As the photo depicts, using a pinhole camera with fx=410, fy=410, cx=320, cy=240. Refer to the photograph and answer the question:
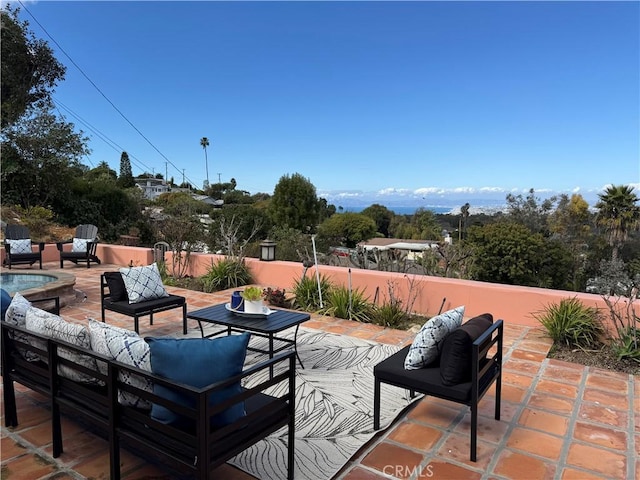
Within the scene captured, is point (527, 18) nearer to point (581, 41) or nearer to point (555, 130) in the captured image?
point (581, 41)

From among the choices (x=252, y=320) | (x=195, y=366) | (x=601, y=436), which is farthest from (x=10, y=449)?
(x=601, y=436)

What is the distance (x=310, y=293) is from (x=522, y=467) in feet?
14.0

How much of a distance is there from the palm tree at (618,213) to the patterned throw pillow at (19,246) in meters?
26.4

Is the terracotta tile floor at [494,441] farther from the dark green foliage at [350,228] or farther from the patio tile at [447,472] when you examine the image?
the dark green foliage at [350,228]

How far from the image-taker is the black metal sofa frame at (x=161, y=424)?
1771mm

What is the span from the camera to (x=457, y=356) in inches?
99.3

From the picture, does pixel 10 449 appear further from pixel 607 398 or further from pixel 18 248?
pixel 18 248

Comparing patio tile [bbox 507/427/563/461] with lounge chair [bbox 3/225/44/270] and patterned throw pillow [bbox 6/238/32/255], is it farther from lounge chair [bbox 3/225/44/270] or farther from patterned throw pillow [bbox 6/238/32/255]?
patterned throw pillow [bbox 6/238/32/255]

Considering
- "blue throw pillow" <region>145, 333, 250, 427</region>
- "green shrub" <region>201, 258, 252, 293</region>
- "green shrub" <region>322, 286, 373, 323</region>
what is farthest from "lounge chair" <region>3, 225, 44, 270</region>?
"blue throw pillow" <region>145, 333, 250, 427</region>

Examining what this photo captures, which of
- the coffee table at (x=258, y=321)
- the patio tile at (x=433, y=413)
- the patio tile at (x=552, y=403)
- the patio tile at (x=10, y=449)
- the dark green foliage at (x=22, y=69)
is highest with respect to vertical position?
the dark green foliage at (x=22, y=69)

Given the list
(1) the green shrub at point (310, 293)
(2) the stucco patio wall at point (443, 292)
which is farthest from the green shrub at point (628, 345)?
(1) the green shrub at point (310, 293)

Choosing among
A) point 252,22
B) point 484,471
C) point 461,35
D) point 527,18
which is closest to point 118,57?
point 252,22

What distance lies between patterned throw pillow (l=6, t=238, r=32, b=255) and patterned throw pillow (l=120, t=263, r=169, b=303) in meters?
6.35

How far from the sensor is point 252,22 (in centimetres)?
1260
